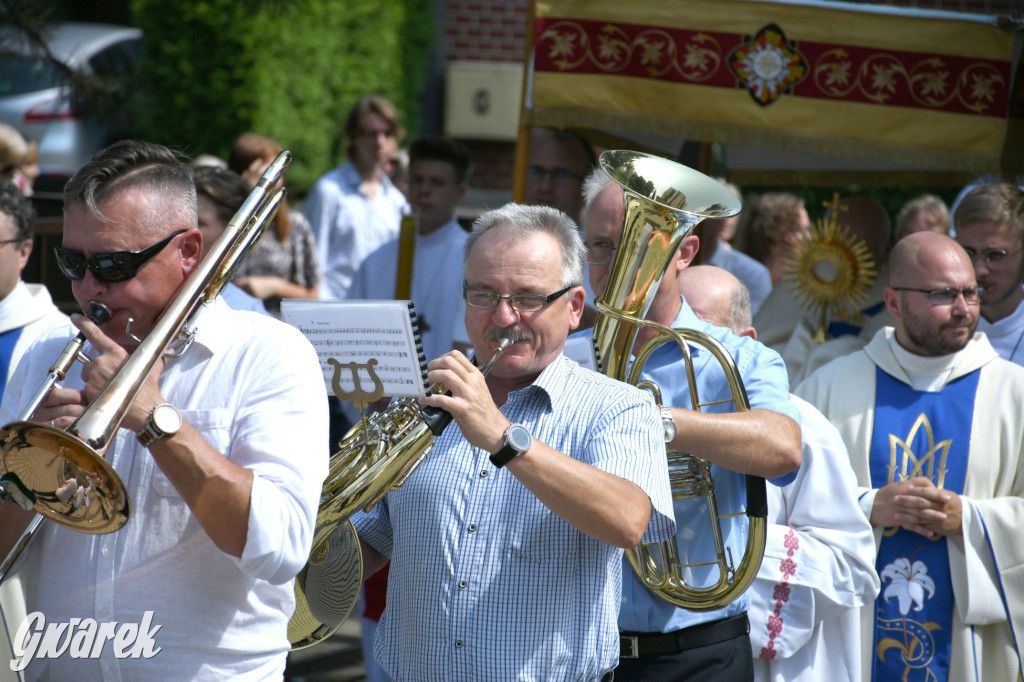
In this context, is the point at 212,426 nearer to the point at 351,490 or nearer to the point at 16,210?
the point at 351,490

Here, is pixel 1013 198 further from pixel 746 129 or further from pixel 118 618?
pixel 118 618

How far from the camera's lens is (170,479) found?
1984 mm

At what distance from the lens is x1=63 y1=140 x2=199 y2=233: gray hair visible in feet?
7.23

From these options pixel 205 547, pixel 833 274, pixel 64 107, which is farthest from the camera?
pixel 64 107

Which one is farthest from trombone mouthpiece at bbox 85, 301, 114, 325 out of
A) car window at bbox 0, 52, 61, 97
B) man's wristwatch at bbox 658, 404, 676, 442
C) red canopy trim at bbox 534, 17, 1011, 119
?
car window at bbox 0, 52, 61, 97

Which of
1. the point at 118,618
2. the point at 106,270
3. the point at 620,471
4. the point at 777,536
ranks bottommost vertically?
the point at 777,536

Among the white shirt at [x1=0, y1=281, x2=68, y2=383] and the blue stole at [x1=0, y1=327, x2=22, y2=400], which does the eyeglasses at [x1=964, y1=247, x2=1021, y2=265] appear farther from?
the blue stole at [x1=0, y1=327, x2=22, y2=400]

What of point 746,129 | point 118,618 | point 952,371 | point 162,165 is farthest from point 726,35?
point 118,618

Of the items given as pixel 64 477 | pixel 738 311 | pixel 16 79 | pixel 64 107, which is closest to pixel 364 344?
pixel 64 477

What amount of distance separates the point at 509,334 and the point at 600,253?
815 mm

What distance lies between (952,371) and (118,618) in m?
2.95

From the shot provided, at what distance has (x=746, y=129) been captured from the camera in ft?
16.7

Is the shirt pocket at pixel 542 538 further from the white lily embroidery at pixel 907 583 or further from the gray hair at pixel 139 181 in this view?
the white lily embroidery at pixel 907 583

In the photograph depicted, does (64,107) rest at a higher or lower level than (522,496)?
lower
